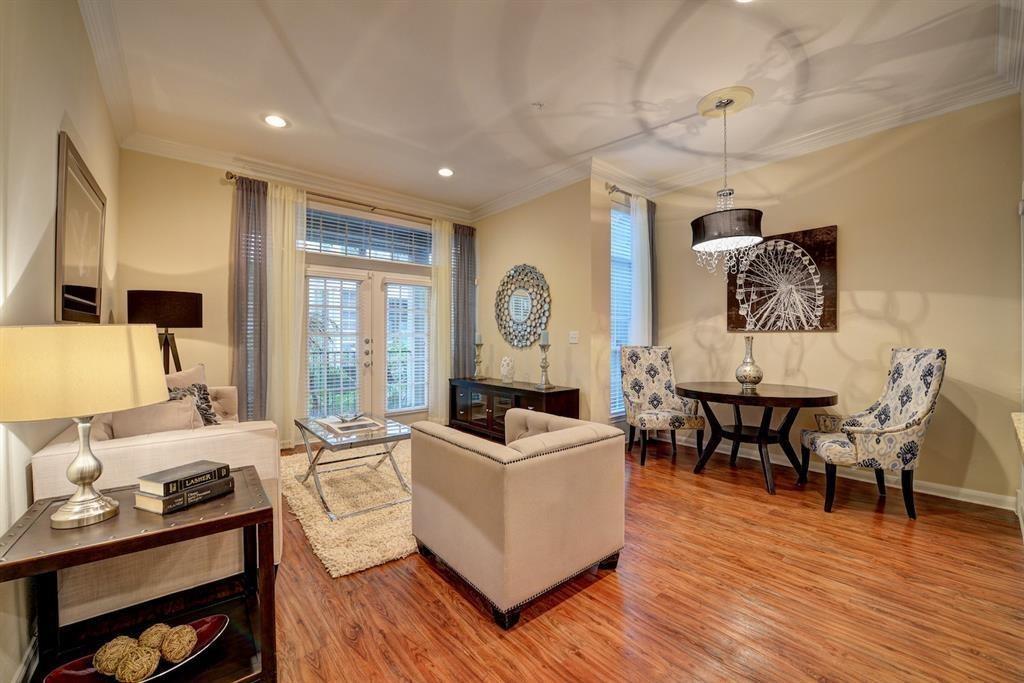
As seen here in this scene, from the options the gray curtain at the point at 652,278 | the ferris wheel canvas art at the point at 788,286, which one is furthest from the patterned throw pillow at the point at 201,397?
the ferris wheel canvas art at the point at 788,286

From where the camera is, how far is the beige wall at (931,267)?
9.32ft

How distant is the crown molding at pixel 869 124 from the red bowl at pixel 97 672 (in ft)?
16.0

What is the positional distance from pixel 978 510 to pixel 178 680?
14.6ft

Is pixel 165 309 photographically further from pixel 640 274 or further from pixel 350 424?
pixel 640 274

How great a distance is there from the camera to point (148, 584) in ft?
5.39

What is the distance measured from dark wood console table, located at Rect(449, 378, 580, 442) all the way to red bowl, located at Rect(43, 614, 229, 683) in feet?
9.77

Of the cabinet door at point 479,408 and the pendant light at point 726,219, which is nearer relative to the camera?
the pendant light at point 726,219

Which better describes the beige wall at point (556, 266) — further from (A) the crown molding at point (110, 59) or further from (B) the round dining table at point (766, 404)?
(A) the crown molding at point (110, 59)

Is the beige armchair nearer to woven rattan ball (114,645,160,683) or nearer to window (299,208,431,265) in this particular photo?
woven rattan ball (114,645,160,683)

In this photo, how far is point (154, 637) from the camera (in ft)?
4.09

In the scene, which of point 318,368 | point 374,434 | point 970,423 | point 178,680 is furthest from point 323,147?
point 970,423

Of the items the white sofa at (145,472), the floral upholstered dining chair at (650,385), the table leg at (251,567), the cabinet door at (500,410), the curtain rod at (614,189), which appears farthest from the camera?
the cabinet door at (500,410)

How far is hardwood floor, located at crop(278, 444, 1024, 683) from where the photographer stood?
151cm

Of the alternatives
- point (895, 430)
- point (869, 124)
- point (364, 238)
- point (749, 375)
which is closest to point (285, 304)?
point (364, 238)
